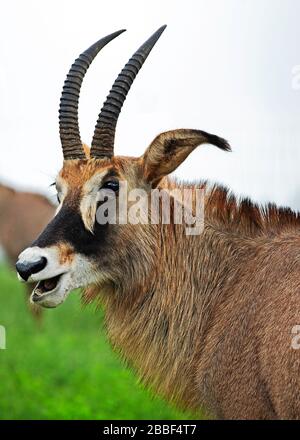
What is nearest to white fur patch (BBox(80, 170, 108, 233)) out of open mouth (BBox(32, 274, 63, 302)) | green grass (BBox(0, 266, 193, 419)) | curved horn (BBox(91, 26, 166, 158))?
curved horn (BBox(91, 26, 166, 158))

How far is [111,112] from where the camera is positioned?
646 cm

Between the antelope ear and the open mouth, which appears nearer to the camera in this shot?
the open mouth

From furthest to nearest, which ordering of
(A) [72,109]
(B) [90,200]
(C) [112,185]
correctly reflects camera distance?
(A) [72,109] → (C) [112,185] → (B) [90,200]

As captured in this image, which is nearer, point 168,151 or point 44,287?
point 44,287

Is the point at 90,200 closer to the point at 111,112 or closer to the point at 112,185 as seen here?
the point at 112,185

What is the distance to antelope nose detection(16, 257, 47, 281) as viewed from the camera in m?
5.77

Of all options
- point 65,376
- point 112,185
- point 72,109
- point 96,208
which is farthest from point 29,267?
point 65,376

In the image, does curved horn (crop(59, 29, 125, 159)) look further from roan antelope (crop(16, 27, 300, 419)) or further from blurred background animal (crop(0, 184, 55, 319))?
blurred background animal (crop(0, 184, 55, 319))

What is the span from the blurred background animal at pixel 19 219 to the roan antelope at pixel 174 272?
13.4 metres

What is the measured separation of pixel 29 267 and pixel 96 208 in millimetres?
611

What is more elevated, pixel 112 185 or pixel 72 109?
pixel 72 109

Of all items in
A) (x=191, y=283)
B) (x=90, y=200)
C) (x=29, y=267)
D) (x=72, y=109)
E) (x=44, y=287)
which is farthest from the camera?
(x=72, y=109)

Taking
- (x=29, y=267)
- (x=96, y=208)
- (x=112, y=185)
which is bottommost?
(x=29, y=267)

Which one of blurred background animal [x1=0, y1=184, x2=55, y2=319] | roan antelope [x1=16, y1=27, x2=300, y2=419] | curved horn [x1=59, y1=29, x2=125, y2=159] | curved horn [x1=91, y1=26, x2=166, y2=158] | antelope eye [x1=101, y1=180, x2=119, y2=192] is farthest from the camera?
blurred background animal [x1=0, y1=184, x2=55, y2=319]
